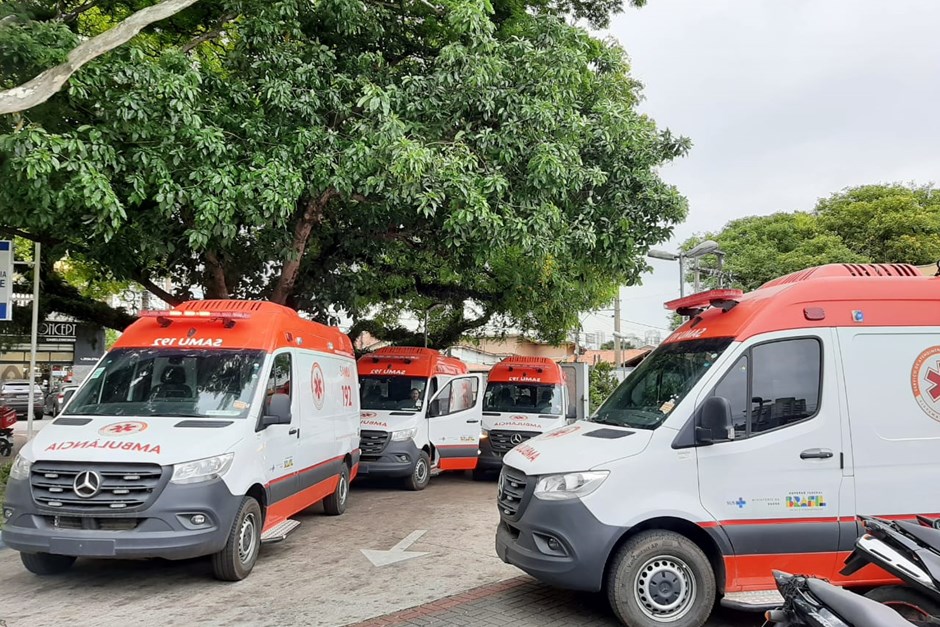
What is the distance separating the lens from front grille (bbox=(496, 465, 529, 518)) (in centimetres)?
575

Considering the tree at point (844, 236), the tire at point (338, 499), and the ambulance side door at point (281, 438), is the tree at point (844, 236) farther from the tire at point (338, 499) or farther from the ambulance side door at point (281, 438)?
the ambulance side door at point (281, 438)

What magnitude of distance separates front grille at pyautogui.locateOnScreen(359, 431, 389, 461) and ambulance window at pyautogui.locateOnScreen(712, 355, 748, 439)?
792 centimetres

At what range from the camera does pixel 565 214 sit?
11.7 m

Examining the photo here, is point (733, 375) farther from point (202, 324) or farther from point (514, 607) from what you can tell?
point (202, 324)

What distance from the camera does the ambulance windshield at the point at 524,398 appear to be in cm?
1530

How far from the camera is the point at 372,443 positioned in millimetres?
12625

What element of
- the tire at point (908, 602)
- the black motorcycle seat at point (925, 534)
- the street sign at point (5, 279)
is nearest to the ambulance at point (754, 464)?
the tire at point (908, 602)

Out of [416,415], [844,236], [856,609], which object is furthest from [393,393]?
[844,236]

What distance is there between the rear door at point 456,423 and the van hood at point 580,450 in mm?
7370

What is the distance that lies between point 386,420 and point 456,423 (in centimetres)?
160

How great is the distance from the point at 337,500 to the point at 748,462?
20.7 ft

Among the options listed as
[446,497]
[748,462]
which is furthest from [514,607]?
[446,497]

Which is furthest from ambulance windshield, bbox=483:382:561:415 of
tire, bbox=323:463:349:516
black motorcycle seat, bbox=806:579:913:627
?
black motorcycle seat, bbox=806:579:913:627

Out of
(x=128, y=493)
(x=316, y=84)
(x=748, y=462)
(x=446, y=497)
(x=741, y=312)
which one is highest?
(x=316, y=84)
